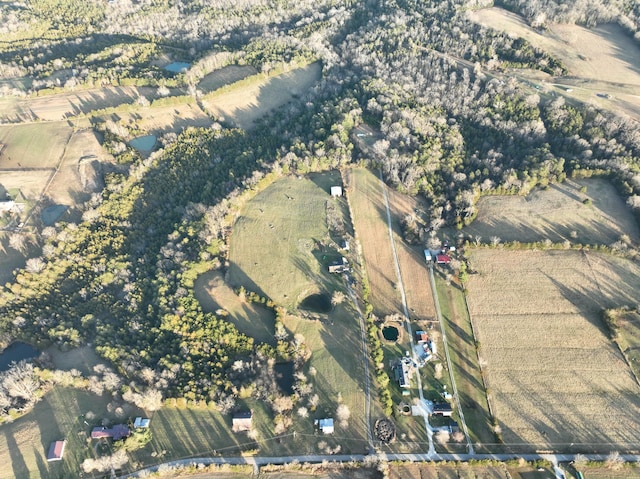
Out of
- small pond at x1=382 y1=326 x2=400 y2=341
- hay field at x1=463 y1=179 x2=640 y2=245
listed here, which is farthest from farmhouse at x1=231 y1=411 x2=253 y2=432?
hay field at x1=463 y1=179 x2=640 y2=245

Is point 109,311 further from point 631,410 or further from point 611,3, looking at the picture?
point 611,3

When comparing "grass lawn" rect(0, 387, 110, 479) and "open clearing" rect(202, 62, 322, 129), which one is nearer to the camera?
"grass lawn" rect(0, 387, 110, 479)

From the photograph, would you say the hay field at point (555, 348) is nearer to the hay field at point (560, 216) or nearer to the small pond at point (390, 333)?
the hay field at point (560, 216)

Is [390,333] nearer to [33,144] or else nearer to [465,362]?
[465,362]

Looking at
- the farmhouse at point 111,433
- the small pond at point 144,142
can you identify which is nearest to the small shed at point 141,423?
the farmhouse at point 111,433

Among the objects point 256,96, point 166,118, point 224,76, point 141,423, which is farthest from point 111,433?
point 224,76

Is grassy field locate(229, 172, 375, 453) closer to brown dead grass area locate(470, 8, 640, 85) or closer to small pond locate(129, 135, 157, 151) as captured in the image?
small pond locate(129, 135, 157, 151)

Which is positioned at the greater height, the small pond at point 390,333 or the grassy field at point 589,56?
the grassy field at point 589,56
